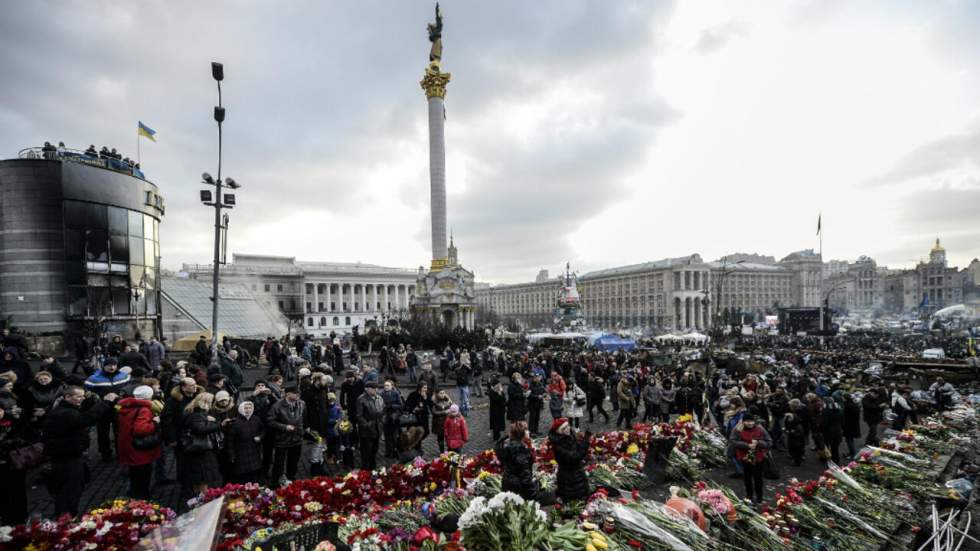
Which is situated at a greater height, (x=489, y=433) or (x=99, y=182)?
(x=99, y=182)

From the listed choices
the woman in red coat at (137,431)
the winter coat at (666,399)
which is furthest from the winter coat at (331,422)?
the winter coat at (666,399)

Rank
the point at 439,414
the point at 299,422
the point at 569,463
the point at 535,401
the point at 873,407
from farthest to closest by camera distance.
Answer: the point at 535,401 < the point at 873,407 < the point at 439,414 < the point at 299,422 < the point at 569,463

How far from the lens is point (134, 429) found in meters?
6.12

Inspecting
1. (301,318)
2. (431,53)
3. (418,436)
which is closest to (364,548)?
(418,436)

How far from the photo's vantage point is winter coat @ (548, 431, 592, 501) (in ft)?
18.4

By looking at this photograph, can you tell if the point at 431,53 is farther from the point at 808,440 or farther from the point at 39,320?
the point at 808,440

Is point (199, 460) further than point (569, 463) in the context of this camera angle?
Yes

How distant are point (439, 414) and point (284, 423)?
3.01 metres

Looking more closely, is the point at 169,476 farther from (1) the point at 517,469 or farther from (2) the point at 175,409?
(1) the point at 517,469

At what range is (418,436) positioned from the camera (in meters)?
7.95

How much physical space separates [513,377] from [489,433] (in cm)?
205

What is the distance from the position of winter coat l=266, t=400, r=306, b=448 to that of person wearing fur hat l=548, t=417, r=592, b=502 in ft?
13.6

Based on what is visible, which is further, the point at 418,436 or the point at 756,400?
the point at 756,400

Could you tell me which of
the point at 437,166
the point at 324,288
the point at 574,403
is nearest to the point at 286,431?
the point at 574,403
